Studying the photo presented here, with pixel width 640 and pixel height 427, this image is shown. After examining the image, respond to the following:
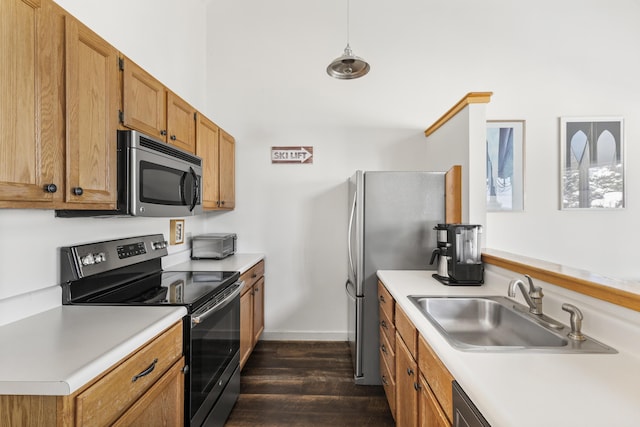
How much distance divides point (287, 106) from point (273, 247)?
4.86 feet

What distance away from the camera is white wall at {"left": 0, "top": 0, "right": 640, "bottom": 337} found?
10.1ft

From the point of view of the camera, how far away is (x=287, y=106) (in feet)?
10.7

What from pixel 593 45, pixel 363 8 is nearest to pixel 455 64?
pixel 363 8

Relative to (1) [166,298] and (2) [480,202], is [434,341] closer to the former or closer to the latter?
(1) [166,298]

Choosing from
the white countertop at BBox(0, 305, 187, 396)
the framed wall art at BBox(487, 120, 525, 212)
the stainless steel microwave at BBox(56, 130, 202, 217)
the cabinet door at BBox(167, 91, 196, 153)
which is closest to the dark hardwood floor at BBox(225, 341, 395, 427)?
the white countertop at BBox(0, 305, 187, 396)

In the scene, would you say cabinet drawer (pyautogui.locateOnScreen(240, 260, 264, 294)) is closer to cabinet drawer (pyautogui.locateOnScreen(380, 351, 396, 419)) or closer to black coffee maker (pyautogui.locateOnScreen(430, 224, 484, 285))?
cabinet drawer (pyautogui.locateOnScreen(380, 351, 396, 419))

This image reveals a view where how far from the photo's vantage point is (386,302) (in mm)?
2098

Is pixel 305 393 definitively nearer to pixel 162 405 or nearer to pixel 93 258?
pixel 162 405

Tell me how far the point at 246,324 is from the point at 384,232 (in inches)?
52.9

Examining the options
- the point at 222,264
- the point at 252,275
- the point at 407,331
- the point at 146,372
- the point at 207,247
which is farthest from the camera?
the point at 207,247

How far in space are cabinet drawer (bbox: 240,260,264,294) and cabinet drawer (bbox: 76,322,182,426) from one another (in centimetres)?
116

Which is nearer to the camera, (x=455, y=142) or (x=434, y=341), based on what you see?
(x=434, y=341)

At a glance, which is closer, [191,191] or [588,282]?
[588,282]

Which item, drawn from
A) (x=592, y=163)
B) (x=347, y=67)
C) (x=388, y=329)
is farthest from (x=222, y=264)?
(x=592, y=163)
